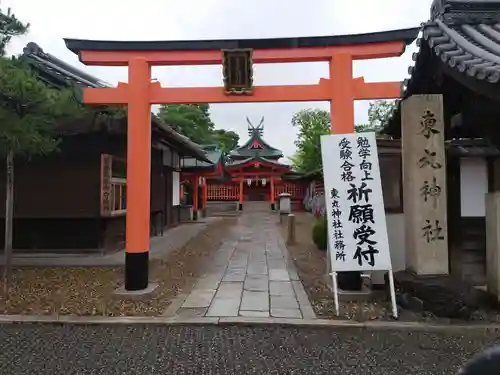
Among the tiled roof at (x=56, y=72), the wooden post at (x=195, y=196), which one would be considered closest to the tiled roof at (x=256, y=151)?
the wooden post at (x=195, y=196)

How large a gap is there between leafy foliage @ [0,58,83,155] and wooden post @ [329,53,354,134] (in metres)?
4.33

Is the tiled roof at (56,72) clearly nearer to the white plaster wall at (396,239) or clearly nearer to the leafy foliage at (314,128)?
the white plaster wall at (396,239)

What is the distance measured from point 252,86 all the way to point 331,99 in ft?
4.19

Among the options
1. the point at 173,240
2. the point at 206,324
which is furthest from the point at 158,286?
the point at 173,240

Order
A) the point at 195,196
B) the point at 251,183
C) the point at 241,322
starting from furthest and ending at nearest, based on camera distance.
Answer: the point at 251,183, the point at 195,196, the point at 241,322

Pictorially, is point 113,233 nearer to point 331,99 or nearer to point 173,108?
point 331,99

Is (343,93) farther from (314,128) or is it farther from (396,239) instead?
(314,128)

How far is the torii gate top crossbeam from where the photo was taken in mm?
6242

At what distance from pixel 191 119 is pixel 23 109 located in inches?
1484

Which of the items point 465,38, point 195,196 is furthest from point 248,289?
point 195,196

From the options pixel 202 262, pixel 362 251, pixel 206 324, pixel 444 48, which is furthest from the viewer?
pixel 202 262

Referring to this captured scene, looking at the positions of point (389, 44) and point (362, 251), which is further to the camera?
point (389, 44)

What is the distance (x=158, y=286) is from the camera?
680 cm

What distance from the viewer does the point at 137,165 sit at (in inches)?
248
